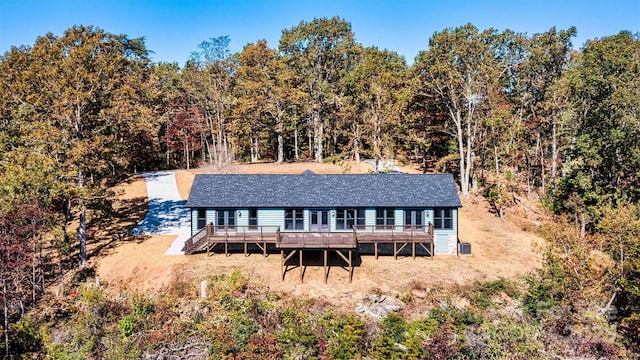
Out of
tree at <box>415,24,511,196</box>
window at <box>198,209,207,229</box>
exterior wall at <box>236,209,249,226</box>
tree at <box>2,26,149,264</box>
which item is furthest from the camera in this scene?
tree at <box>415,24,511,196</box>

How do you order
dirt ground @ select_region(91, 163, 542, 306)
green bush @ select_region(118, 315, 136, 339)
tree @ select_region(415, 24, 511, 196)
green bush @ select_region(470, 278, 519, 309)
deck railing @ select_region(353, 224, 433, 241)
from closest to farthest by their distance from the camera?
green bush @ select_region(118, 315, 136, 339) → green bush @ select_region(470, 278, 519, 309) → dirt ground @ select_region(91, 163, 542, 306) → deck railing @ select_region(353, 224, 433, 241) → tree @ select_region(415, 24, 511, 196)

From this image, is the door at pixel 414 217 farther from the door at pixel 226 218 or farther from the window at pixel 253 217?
the door at pixel 226 218

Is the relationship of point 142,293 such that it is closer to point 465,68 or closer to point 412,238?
point 412,238

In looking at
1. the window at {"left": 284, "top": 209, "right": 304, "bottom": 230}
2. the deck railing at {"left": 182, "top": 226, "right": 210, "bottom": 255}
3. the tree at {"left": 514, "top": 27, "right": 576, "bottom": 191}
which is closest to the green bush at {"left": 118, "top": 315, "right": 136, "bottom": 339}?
the deck railing at {"left": 182, "top": 226, "right": 210, "bottom": 255}

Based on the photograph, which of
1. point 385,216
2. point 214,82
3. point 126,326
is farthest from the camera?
point 214,82

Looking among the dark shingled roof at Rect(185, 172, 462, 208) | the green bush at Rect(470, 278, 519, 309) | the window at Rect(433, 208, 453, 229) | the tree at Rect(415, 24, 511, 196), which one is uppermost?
the tree at Rect(415, 24, 511, 196)

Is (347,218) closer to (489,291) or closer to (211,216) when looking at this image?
(211,216)

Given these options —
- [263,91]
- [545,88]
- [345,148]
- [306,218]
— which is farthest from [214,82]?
[545,88]

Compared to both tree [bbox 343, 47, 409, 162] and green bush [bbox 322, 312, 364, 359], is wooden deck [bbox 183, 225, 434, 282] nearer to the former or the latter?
green bush [bbox 322, 312, 364, 359]
